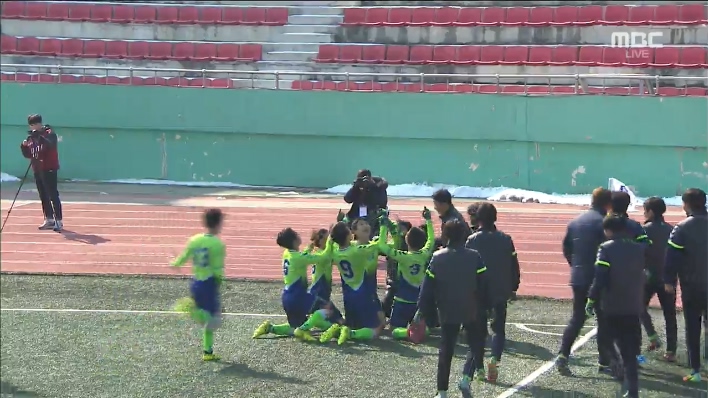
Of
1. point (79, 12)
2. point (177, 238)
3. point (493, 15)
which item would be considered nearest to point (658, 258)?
point (177, 238)

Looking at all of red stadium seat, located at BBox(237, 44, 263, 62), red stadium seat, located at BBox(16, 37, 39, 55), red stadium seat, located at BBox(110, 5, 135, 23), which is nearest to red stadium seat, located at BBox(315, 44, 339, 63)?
red stadium seat, located at BBox(237, 44, 263, 62)

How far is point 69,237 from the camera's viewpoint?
16.8m

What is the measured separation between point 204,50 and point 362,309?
18.7 metres

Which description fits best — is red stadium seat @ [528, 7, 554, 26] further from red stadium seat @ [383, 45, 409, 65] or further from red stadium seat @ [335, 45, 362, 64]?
red stadium seat @ [335, 45, 362, 64]

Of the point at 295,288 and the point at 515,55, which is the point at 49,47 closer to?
the point at 515,55

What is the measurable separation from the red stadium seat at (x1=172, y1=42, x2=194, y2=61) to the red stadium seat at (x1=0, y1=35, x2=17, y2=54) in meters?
4.59

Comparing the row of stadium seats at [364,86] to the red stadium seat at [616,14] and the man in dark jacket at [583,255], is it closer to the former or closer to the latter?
the red stadium seat at [616,14]

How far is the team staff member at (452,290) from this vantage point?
7.67 meters

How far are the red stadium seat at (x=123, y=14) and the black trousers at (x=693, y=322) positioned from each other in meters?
22.9

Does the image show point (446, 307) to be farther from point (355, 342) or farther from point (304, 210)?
point (304, 210)

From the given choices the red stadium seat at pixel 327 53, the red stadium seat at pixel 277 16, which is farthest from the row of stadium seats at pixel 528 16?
the red stadium seat at pixel 277 16

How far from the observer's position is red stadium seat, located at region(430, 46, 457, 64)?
2567 cm

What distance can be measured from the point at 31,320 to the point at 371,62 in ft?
53.1

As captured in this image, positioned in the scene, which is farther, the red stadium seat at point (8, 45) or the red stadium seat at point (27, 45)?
the red stadium seat at point (8, 45)
